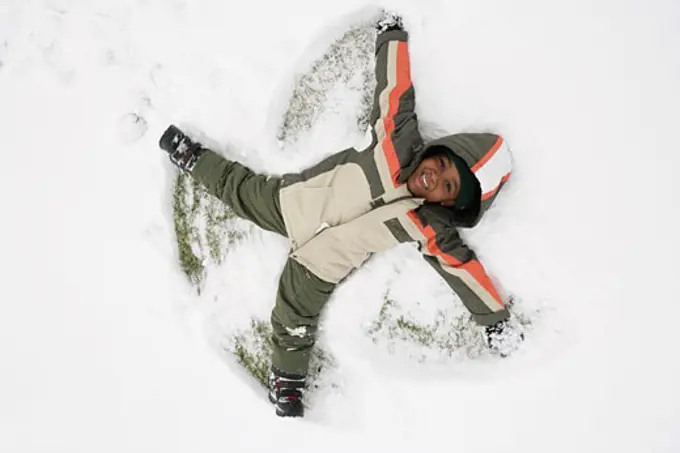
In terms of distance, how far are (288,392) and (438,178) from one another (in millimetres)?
996

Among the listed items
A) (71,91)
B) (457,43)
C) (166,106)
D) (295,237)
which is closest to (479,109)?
(457,43)

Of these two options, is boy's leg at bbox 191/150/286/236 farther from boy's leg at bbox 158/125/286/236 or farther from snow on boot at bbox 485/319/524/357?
snow on boot at bbox 485/319/524/357

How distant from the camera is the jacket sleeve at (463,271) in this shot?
76.6 inches

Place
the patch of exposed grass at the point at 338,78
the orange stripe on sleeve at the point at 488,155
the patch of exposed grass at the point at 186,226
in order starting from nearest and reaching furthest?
the orange stripe on sleeve at the point at 488,155
the patch of exposed grass at the point at 338,78
the patch of exposed grass at the point at 186,226

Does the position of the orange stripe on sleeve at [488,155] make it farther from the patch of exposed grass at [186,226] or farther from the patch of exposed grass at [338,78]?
the patch of exposed grass at [186,226]

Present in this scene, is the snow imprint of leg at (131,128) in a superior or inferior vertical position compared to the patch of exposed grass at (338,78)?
superior

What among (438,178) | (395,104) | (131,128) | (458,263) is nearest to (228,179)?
(131,128)

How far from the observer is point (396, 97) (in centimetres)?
195

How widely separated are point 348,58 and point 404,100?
1.05ft

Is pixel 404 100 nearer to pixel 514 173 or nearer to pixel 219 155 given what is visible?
pixel 514 173

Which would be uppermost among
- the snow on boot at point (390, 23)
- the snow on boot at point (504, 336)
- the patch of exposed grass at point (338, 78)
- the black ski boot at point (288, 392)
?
the snow on boot at point (390, 23)

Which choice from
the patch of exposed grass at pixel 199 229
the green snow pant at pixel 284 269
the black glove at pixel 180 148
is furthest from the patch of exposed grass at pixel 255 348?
the black glove at pixel 180 148

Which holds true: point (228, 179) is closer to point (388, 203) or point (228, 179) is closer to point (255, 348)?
point (388, 203)

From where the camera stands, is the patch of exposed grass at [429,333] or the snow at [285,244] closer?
the snow at [285,244]
